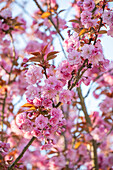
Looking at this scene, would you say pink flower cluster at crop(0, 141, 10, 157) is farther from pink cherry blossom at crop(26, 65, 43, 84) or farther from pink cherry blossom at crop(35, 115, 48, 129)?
pink cherry blossom at crop(26, 65, 43, 84)

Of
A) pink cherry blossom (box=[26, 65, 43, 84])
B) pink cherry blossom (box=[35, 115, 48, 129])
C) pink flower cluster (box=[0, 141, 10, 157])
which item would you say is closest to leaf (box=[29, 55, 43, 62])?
pink cherry blossom (box=[26, 65, 43, 84])

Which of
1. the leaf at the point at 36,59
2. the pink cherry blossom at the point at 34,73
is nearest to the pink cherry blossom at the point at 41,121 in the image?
the pink cherry blossom at the point at 34,73

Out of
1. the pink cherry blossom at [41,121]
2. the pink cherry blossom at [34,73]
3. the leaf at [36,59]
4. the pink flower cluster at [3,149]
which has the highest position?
the leaf at [36,59]

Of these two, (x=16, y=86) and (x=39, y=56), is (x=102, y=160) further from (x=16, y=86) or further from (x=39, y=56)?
(x=39, y=56)

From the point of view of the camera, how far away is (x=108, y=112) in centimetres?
346

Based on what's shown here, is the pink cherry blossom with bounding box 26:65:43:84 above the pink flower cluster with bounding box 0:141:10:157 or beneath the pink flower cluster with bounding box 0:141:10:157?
above

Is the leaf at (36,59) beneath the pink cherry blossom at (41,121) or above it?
→ above

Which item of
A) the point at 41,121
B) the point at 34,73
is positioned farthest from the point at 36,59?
the point at 41,121

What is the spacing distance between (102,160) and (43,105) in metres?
2.20

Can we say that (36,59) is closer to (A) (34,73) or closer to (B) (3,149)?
(A) (34,73)

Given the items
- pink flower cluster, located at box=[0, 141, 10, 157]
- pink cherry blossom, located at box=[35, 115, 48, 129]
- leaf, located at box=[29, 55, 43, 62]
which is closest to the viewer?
pink cherry blossom, located at box=[35, 115, 48, 129]

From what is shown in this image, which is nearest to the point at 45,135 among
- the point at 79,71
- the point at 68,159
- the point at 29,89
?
the point at 29,89

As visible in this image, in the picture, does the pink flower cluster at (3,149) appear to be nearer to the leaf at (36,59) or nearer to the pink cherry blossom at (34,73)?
the pink cherry blossom at (34,73)

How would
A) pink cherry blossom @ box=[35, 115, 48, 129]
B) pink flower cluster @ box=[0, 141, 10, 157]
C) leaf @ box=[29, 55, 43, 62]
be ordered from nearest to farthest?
pink cherry blossom @ box=[35, 115, 48, 129], leaf @ box=[29, 55, 43, 62], pink flower cluster @ box=[0, 141, 10, 157]
